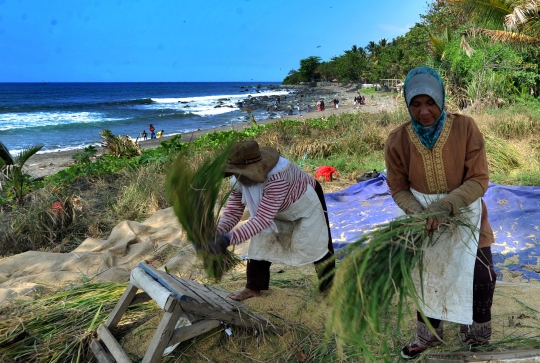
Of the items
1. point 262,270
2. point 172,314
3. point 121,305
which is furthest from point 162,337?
point 262,270

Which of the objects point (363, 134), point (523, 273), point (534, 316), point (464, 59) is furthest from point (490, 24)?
point (534, 316)

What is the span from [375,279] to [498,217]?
10.8 feet

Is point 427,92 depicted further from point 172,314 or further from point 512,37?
point 512,37

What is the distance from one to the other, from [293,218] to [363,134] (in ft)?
21.2

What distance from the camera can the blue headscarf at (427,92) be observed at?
1861 mm

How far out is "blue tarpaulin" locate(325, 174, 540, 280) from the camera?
3744mm

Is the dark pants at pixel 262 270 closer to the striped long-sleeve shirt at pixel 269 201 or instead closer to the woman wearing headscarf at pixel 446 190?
the striped long-sleeve shirt at pixel 269 201

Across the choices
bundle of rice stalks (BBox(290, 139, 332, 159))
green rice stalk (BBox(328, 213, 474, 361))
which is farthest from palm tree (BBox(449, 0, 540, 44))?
green rice stalk (BBox(328, 213, 474, 361))

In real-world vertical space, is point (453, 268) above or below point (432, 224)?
below

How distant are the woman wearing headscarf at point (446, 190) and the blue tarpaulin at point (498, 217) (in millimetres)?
1416

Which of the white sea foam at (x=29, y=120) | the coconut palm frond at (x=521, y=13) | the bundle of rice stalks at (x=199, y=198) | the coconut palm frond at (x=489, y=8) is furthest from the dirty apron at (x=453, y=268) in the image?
the white sea foam at (x=29, y=120)

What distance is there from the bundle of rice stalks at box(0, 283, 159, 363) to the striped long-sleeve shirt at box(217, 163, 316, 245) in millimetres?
835

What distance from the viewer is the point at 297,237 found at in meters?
2.73

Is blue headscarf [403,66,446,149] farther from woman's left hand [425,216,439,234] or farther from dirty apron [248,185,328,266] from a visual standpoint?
dirty apron [248,185,328,266]
